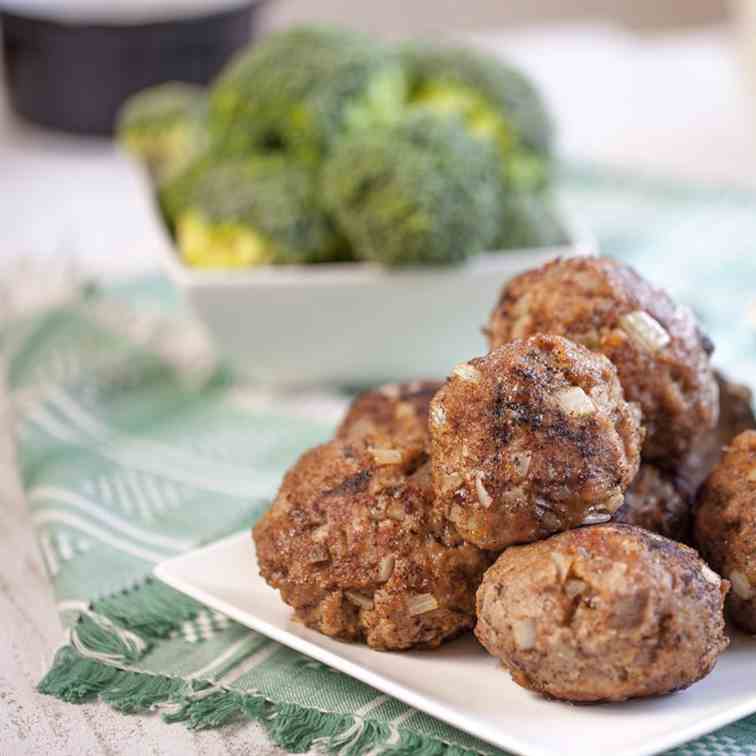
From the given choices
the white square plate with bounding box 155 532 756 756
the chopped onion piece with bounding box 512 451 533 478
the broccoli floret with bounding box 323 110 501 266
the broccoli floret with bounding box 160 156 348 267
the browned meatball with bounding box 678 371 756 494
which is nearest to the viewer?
the white square plate with bounding box 155 532 756 756

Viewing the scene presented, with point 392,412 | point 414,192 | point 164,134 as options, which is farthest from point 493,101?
point 392,412

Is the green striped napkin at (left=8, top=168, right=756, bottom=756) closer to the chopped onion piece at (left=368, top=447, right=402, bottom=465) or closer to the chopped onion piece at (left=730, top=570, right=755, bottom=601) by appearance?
the chopped onion piece at (left=730, top=570, right=755, bottom=601)

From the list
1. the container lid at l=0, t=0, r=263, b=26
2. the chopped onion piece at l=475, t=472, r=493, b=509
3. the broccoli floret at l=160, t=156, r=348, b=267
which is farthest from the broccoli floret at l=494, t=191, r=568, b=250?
the container lid at l=0, t=0, r=263, b=26

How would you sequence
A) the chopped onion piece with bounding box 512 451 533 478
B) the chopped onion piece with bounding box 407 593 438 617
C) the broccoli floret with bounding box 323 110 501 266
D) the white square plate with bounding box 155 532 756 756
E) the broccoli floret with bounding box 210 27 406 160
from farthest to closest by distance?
the broccoli floret with bounding box 210 27 406 160 < the broccoli floret with bounding box 323 110 501 266 < the chopped onion piece with bounding box 407 593 438 617 < the chopped onion piece with bounding box 512 451 533 478 < the white square plate with bounding box 155 532 756 756

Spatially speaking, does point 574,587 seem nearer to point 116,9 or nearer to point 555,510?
point 555,510

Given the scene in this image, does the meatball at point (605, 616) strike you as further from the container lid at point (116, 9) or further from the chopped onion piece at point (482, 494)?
the container lid at point (116, 9)

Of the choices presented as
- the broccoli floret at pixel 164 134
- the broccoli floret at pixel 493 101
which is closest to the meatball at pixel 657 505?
the broccoli floret at pixel 493 101

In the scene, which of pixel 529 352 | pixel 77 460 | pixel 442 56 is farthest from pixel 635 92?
pixel 529 352

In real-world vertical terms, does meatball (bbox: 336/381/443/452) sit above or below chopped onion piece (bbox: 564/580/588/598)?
below

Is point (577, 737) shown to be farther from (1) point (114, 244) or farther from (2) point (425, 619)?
(1) point (114, 244)
